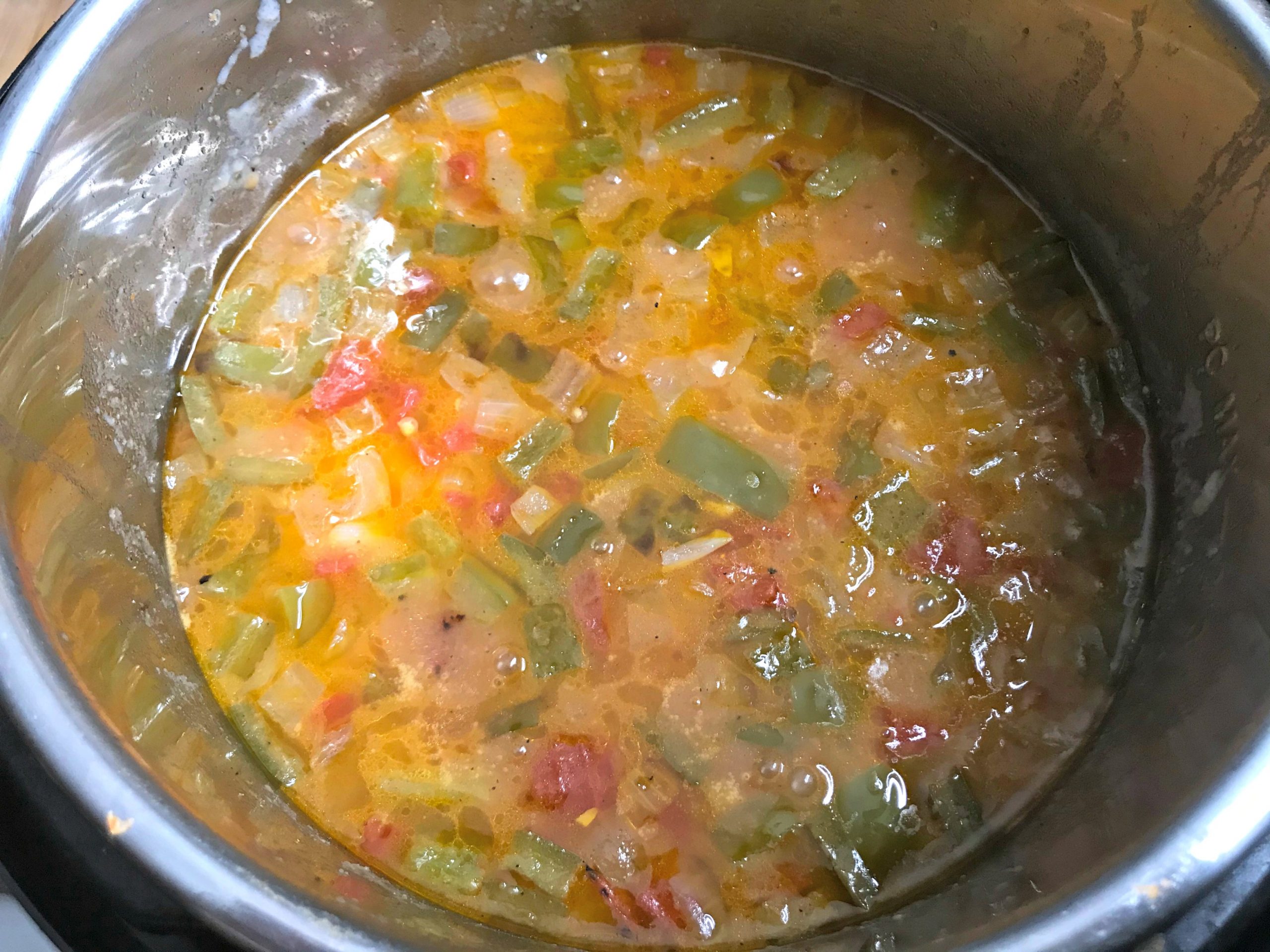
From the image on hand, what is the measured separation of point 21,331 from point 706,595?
3.78 ft

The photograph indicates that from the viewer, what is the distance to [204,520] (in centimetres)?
169

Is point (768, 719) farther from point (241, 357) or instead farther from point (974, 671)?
point (241, 357)

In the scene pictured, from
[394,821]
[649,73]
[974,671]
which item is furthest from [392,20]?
[974,671]

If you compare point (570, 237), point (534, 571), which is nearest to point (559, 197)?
point (570, 237)

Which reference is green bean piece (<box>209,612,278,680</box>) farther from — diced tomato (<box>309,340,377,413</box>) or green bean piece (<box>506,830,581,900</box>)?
green bean piece (<box>506,830,581,900</box>)

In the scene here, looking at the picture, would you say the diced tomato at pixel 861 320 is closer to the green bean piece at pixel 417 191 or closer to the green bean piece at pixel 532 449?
the green bean piece at pixel 532 449

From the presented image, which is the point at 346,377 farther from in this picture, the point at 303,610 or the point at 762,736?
the point at 762,736

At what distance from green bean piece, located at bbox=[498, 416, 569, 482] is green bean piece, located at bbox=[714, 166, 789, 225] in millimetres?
564

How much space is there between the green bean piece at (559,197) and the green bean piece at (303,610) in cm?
88

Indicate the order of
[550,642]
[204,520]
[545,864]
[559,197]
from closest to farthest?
[545,864] → [550,642] → [204,520] → [559,197]

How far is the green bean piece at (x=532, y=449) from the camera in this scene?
1.69 m

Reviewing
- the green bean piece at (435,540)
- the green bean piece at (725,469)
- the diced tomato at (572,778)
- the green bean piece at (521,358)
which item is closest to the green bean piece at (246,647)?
the green bean piece at (435,540)

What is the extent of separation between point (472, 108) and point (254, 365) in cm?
73

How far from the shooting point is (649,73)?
2049mm
